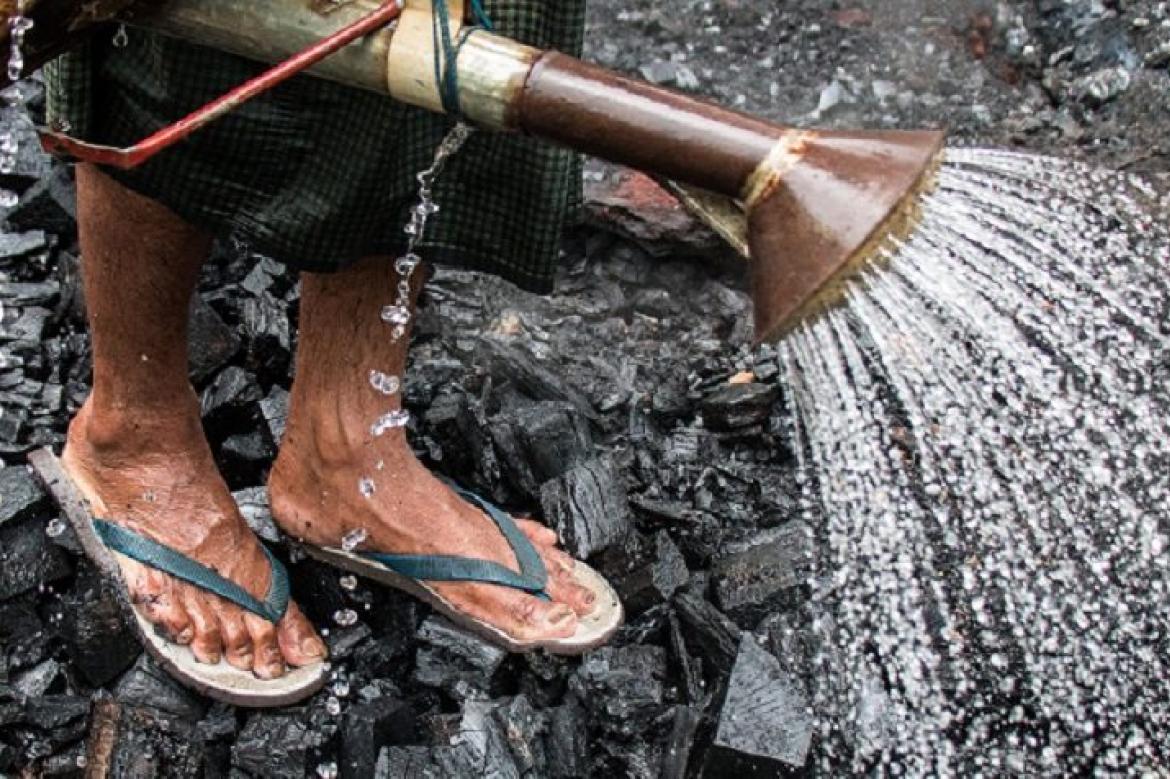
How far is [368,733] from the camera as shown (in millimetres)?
2393

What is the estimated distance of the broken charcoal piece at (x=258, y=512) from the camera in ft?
8.87

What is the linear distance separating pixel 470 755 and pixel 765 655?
1.84 ft

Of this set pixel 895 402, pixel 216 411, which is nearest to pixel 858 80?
pixel 895 402

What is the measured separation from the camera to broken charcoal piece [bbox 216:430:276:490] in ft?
9.43

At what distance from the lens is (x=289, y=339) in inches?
122

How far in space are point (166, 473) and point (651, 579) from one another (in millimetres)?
925

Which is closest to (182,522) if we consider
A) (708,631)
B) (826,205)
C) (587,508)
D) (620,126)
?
(587,508)

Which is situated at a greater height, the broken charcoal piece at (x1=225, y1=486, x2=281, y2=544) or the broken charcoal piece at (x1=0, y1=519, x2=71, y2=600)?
the broken charcoal piece at (x1=225, y1=486, x2=281, y2=544)

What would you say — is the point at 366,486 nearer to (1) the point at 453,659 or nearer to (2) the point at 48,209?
(1) the point at 453,659

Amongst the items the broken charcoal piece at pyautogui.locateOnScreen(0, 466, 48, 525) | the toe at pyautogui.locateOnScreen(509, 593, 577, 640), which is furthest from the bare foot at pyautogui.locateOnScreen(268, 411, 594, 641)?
the broken charcoal piece at pyautogui.locateOnScreen(0, 466, 48, 525)

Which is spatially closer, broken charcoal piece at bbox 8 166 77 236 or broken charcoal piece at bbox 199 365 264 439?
broken charcoal piece at bbox 199 365 264 439

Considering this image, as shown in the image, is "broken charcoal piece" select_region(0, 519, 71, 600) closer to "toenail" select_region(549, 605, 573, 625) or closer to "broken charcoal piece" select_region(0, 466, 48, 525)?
"broken charcoal piece" select_region(0, 466, 48, 525)

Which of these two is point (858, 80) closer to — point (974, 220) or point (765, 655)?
point (765, 655)

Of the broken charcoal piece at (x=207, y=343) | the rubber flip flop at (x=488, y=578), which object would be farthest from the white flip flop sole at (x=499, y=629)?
the broken charcoal piece at (x=207, y=343)
